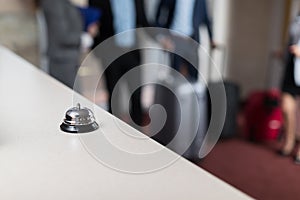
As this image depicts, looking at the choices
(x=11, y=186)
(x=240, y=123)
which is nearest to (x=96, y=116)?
(x=11, y=186)

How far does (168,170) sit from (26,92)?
67 centimetres

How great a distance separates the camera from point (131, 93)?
10.1ft

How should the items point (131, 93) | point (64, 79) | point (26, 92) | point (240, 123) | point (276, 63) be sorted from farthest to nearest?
point (276, 63) → point (240, 123) → point (131, 93) → point (64, 79) → point (26, 92)

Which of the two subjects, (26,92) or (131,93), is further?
(131,93)

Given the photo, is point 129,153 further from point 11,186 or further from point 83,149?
point 11,186

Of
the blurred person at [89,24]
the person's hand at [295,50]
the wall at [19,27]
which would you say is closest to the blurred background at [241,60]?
the wall at [19,27]

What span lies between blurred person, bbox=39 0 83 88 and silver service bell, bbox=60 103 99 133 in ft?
4.83

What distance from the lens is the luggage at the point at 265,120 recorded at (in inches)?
139

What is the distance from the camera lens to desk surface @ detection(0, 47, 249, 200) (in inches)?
28.8

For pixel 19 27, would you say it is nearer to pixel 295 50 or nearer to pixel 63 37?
pixel 63 37

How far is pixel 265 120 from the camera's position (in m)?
3.54

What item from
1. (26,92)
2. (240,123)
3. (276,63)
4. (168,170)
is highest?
(168,170)

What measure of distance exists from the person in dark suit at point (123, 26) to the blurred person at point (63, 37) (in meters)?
0.31

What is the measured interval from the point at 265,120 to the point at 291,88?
0.43 m
